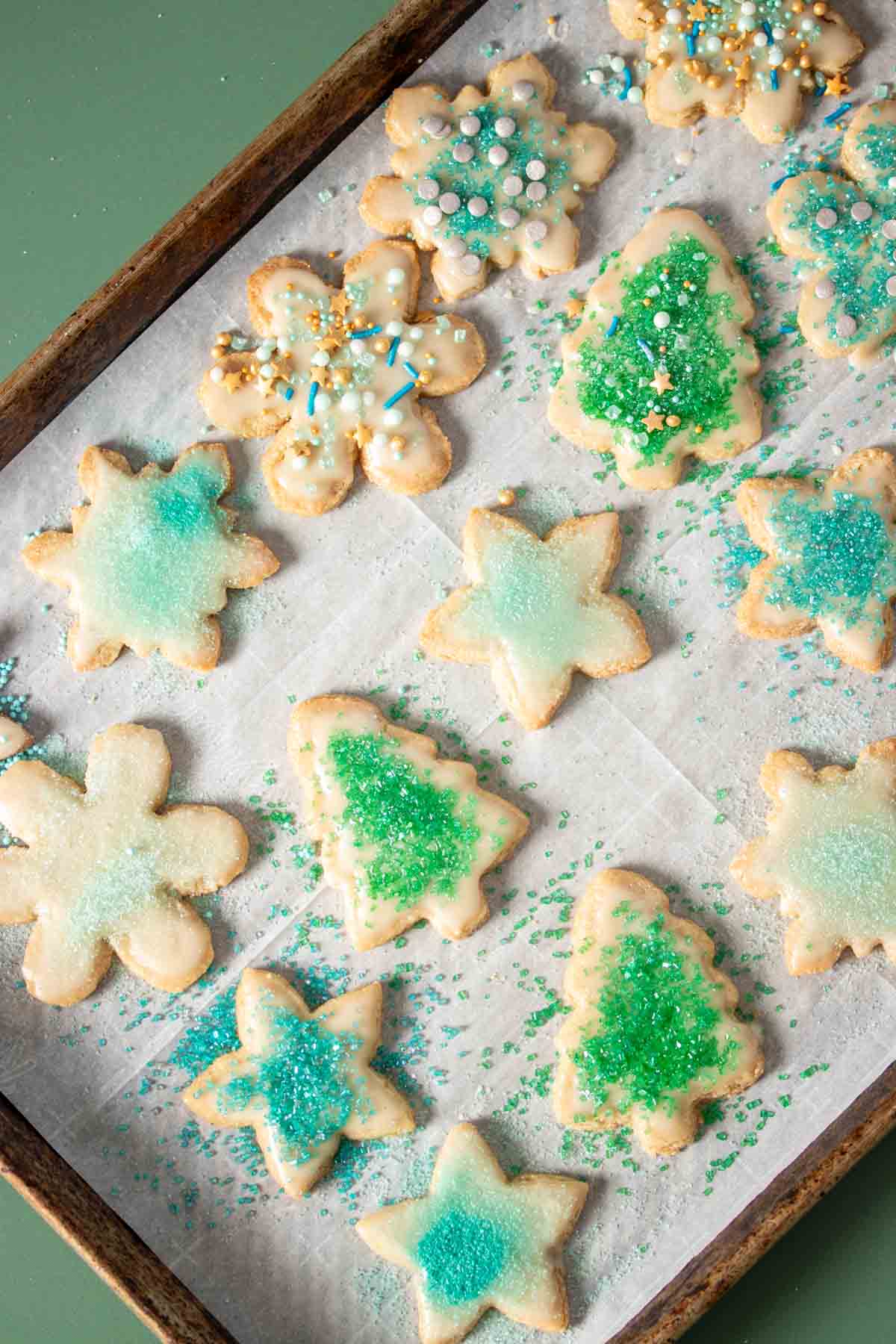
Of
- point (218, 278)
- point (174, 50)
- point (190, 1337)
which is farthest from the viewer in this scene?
point (174, 50)

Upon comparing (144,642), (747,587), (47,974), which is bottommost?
(747,587)

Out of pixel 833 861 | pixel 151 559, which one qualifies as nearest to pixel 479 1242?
pixel 833 861

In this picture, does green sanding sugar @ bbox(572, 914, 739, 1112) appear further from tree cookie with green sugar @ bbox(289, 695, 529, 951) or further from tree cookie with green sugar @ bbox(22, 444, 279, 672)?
tree cookie with green sugar @ bbox(22, 444, 279, 672)

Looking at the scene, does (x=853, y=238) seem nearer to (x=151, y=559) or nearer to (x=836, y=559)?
(x=836, y=559)

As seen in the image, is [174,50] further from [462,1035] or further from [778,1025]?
[778,1025]

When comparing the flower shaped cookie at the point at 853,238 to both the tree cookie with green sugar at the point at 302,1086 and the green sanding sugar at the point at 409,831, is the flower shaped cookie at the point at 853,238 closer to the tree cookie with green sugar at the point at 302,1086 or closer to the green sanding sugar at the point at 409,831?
the green sanding sugar at the point at 409,831

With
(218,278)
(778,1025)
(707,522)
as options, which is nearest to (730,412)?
(707,522)

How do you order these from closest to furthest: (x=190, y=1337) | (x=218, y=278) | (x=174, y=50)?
(x=190, y=1337) → (x=218, y=278) → (x=174, y=50)
